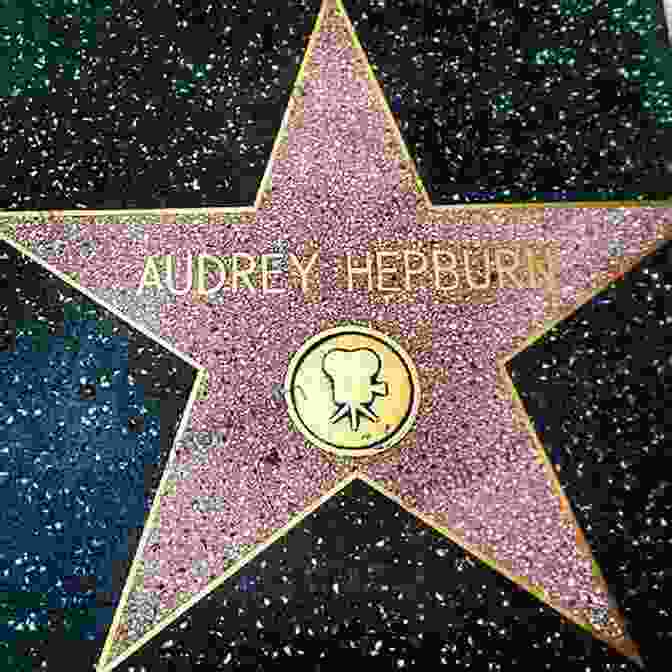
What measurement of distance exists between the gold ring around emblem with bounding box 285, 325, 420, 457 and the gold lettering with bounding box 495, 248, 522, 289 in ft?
0.58

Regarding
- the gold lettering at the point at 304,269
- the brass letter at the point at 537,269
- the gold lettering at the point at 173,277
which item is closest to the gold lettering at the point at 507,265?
the brass letter at the point at 537,269

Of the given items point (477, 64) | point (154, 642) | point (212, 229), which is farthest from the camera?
point (477, 64)

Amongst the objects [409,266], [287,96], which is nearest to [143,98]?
[287,96]

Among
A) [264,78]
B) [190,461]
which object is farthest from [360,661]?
[264,78]

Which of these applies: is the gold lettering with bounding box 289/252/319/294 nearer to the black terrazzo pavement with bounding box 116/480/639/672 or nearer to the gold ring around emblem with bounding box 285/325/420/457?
the gold ring around emblem with bounding box 285/325/420/457

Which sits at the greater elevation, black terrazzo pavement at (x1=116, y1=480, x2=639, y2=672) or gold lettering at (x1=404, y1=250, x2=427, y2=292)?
gold lettering at (x1=404, y1=250, x2=427, y2=292)

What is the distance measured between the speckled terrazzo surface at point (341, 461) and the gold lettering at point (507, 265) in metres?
0.02

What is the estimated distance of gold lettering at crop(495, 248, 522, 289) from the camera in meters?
0.99

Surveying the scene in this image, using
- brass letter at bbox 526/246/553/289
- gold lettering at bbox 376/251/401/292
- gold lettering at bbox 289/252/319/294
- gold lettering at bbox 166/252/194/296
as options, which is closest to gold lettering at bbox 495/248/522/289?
brass letter at bbox 526/246/553/289

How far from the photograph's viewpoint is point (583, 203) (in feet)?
3.36

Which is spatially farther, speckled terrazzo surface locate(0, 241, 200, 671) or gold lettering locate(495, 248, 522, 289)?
gold lettering locate(495, 248, 522, 289)

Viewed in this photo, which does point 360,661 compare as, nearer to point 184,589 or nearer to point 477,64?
point 184,589

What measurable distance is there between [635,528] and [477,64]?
0.69m

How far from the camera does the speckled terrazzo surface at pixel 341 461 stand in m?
0.86
